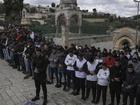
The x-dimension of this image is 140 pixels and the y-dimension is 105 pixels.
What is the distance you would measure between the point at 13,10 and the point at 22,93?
104 feet

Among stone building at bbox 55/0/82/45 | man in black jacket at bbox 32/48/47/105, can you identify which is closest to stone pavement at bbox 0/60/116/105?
man in black jacket at bbox 32/48/47/105

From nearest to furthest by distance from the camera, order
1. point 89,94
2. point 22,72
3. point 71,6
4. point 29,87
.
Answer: point 89,94, point 29,87, point 22,72, point 71,6

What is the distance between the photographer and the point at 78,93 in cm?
1543

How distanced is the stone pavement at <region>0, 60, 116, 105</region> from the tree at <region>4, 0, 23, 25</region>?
1057 inches

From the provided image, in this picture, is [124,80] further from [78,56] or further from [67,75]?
[67,75]

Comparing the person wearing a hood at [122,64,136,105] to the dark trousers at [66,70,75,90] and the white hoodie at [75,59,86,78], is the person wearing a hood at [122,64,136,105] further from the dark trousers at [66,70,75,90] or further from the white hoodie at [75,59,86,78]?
the dark trousers at [66,70,75,90]

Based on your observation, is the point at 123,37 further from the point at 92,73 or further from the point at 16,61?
the point at 92,73

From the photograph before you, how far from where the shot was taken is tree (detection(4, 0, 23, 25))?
45.5m

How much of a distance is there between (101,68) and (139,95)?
2.42 m

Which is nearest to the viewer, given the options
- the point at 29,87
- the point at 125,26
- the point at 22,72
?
the point at 29,87

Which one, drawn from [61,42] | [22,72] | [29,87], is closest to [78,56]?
[29,87]

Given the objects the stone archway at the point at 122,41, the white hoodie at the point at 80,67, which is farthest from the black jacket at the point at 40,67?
the stone archway at the point at 122,41

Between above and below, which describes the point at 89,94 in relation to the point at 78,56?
below

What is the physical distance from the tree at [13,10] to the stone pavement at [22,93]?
26844 mm
